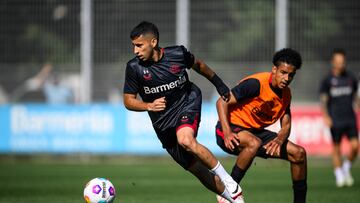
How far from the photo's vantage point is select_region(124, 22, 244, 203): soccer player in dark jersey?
1061cm

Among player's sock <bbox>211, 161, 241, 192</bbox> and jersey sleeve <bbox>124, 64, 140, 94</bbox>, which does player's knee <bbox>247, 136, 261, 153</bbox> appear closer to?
player's sock <bbox>211, 161, 241, 192</bbox>

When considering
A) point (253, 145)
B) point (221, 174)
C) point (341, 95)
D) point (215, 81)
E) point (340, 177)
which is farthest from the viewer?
point (341, 95)

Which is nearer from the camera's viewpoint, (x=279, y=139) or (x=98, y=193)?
(x=98, y=193)

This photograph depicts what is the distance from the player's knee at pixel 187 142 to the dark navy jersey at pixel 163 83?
53cm

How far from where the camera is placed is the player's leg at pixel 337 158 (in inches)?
647

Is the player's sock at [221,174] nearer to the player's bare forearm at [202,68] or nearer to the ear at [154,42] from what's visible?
the player's bare forearm at [202,68]

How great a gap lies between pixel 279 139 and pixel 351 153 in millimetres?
7137

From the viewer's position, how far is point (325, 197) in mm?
13469

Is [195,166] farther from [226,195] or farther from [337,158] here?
[337,158]

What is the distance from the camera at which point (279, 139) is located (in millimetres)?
10805

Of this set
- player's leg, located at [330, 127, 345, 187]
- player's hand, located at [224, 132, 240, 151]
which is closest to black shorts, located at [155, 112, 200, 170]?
player's hand, located at [224, 132, 240, 151]

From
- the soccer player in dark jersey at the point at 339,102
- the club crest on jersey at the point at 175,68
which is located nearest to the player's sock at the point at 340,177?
the soccer player in dark jersey at the point at 339,102

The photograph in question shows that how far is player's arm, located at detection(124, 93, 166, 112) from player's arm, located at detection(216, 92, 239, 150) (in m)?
1.01

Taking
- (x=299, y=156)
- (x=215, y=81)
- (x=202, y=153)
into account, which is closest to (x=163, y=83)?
(x=215, y=81)
